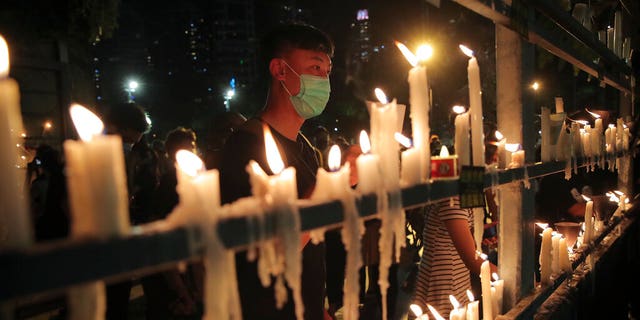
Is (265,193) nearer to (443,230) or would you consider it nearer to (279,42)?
(279,42)

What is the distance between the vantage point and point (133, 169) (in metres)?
3.91

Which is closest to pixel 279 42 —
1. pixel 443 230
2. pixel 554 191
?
pixel 443 230

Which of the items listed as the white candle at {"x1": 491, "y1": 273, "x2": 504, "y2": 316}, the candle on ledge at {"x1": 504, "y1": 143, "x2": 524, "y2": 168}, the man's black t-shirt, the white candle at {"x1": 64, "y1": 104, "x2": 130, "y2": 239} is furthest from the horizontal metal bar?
the white candle at {"x1": 491, "y1": 273, "x2": 504, "y2": 316}

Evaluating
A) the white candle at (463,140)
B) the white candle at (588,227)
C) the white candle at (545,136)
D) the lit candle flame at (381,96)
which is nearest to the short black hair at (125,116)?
the lit candle flame at (381,96)

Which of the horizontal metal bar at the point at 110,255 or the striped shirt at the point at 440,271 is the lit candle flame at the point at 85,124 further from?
the striped shirt at the point at 440,271

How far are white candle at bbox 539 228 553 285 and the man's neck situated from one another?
199 cm

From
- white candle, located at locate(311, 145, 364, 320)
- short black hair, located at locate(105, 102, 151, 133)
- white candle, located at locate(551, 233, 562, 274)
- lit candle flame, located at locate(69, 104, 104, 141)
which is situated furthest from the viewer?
short black hair, located at locate(105, 102, 151, 133)

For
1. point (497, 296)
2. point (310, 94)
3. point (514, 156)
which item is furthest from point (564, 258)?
point (310, 94)

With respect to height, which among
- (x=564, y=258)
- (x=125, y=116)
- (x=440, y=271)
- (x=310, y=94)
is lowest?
(x=440, y=271)

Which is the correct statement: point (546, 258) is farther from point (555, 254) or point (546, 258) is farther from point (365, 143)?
point (365, 143)

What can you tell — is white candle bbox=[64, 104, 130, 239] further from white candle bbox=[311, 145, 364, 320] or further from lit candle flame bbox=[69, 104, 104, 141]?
white candle bbox=[311, 145, 364, 320]

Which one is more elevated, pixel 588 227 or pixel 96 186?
pixel 96 186

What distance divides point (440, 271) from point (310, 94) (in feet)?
6.20

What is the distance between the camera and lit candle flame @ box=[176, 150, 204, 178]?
105 cm
